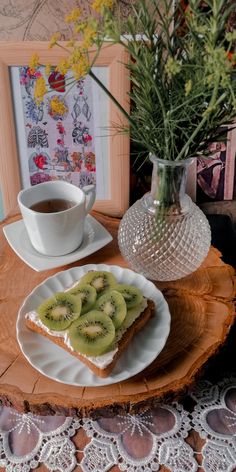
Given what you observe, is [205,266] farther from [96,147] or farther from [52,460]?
[52,460]

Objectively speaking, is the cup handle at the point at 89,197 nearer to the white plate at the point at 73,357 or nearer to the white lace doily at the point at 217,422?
the white plate at the point at 73,357

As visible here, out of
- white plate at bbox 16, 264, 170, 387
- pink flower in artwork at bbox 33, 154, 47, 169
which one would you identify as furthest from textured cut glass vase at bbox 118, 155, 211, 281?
pink flower in artwork at bbox 33, 154, 47, 169

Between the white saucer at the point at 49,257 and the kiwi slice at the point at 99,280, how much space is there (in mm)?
95

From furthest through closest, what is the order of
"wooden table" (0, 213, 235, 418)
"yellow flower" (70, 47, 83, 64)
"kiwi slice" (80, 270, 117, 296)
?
"kiwi slice" (80, 270, 117, 296) → "wooden table" (0, 213, 235, 418) → "yellow flower" (70, 47, 83, 64)

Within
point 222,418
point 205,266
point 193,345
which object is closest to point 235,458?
point 222,418

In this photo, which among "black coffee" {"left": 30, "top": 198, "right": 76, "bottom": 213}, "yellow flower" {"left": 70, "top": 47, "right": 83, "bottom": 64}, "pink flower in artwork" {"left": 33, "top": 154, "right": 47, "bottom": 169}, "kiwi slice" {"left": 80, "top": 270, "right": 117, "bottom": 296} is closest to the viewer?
"yellow flower" {"left": 70, "top": 47, "right": 83, "bottom": 64}

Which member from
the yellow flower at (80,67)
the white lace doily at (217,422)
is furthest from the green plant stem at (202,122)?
the white lace doily at (217,422)

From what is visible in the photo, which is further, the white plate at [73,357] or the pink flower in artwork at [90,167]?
the pink flower in artwork at [90,167]

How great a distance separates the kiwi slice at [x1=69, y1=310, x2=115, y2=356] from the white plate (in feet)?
0.13

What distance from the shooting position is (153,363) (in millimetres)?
775

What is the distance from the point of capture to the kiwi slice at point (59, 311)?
77 cm

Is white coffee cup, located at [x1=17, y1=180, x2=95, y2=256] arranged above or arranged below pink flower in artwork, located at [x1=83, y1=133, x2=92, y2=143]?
below

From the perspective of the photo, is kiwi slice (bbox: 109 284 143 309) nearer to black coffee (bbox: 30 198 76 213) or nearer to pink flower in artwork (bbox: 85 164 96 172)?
black coffee (bbox: 30 198 76 213)

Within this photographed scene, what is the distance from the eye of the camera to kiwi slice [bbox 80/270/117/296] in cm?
83
